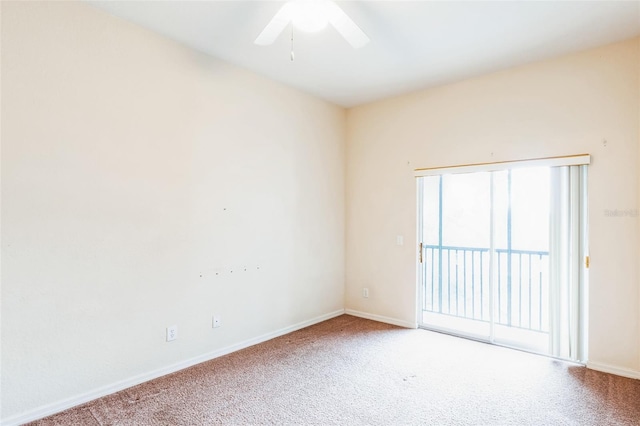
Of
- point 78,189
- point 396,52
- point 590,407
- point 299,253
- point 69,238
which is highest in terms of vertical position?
point 396,52

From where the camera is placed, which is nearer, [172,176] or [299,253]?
[172,176]

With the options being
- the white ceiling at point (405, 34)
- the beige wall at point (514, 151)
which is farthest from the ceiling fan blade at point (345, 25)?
the beige wall at point (514, 151)

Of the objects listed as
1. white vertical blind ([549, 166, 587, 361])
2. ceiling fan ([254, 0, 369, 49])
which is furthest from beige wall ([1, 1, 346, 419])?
white vertical blind ([549, 166, 587, 361])

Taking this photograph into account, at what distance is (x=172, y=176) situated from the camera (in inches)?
110

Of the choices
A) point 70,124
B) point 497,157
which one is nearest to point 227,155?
point 70,124

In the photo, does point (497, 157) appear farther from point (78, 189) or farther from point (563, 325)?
point (78, 189)

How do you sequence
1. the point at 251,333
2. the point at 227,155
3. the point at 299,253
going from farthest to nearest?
the point at 299,253, the point at 251,333, the point at 227,155

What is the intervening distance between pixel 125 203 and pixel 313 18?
1853mm

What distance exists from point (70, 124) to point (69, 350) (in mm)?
1510

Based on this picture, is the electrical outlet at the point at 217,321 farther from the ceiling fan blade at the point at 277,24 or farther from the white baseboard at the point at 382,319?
the ceiling fan blade at the point at 277,24

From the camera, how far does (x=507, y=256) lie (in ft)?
11.6

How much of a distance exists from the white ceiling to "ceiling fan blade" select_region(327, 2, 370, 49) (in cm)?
35

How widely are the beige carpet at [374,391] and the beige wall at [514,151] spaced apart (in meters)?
0.62

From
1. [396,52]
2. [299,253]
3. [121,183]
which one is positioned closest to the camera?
[121,183]
